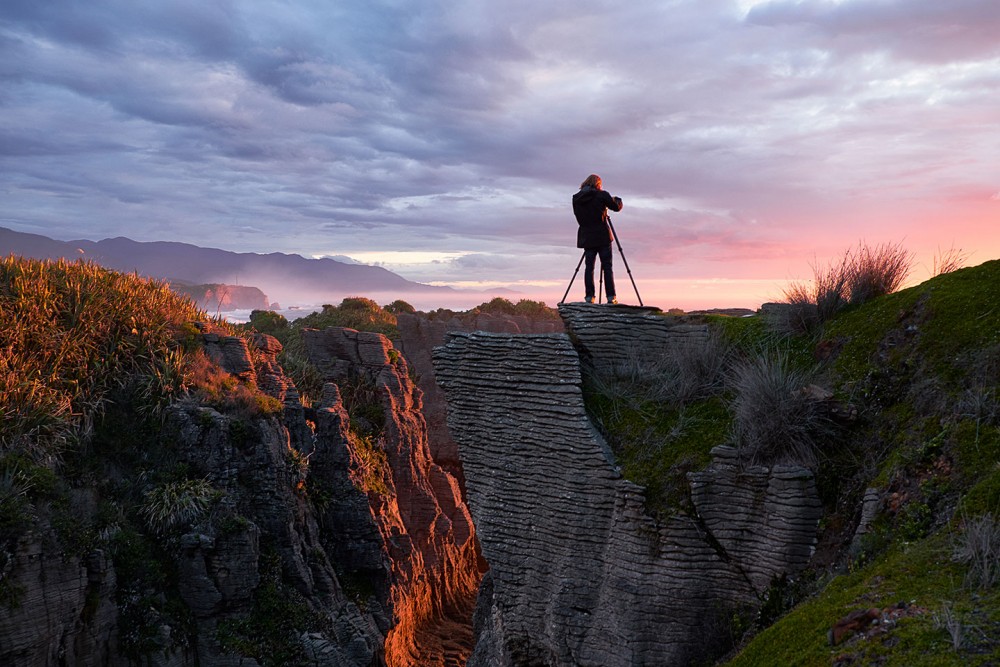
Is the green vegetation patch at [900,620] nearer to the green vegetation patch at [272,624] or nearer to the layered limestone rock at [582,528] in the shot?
the layered limestone rock at [582,528]

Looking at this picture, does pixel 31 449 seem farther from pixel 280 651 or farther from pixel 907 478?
pixel 907 478

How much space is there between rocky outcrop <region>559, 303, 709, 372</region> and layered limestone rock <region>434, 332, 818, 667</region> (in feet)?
0.14

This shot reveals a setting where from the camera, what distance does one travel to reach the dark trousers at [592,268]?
12391 millimetres

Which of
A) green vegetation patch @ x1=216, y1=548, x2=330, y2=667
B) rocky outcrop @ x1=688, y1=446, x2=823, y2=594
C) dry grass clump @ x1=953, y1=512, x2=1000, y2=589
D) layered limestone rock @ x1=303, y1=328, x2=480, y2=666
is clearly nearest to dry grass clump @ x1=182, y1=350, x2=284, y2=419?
green vegetation patch @ x1=216, y1=548, x2=330, y2=667

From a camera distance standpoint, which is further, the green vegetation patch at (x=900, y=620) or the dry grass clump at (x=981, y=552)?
the dry grass clump at (x=981, y=552)

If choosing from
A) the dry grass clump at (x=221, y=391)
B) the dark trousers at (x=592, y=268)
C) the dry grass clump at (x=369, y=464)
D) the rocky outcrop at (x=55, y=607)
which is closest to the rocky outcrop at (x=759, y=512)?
the dark trousers at (x=592, y=268)

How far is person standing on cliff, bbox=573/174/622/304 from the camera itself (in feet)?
40.3

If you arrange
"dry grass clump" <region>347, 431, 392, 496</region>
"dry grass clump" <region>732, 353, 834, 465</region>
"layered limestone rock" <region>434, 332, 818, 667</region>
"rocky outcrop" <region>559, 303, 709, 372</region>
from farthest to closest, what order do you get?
1. "dry grass clump" <region>347, 431, 392, 496</region>
2. "rocky outcrop" <region>559, 303, 709, 372</region>
3. "dry grass clump" <region>732, 353, 834, 465</region>
4. "layered limestone rock" <region>434, 332, 818, 667</region>

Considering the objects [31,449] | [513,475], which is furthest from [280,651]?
[513,475]

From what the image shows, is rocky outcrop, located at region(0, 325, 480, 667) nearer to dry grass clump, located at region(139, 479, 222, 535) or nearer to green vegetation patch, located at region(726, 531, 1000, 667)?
dry grass clump, located at region(139, 479, 222, 535)

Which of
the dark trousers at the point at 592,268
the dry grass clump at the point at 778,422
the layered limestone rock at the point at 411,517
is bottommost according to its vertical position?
the layered limestone rock at the point at 411,517

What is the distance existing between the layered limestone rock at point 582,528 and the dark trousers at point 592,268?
1.08m

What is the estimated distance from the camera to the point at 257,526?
15891 millimetres

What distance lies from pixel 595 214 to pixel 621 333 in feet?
8.00
